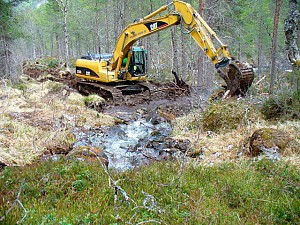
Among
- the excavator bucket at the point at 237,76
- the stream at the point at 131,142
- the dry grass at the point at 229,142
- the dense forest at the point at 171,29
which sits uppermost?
the dense forest at the point at 171,29

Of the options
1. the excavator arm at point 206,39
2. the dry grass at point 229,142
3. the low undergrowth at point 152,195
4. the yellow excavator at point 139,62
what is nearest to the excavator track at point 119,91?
the yellow excavator at point 139,62

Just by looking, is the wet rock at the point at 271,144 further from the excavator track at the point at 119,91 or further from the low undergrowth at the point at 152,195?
the excavator track at the point at 119,91

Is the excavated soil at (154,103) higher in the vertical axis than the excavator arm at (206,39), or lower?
lower

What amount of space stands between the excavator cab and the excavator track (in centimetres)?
70

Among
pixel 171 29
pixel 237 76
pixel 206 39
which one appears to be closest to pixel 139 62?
pixel 206 39

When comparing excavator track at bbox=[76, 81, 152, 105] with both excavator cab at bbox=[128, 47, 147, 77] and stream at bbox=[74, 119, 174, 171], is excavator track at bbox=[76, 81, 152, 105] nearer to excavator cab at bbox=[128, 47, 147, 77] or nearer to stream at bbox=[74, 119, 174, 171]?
excavator cab at bbox=[128, 47, 147, 77]

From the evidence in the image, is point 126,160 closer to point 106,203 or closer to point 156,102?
point 106,203

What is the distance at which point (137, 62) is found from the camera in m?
13.6

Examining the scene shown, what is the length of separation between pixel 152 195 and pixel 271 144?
3.07 meters

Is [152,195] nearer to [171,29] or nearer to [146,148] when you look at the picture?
[146,148]

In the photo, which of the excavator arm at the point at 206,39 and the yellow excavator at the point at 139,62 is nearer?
the excavator arm at the point at 206,39

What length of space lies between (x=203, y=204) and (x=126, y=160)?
3.24 m

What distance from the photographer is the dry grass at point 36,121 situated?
6391 millimetres

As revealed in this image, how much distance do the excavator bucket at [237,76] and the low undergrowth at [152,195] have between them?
4002mm
